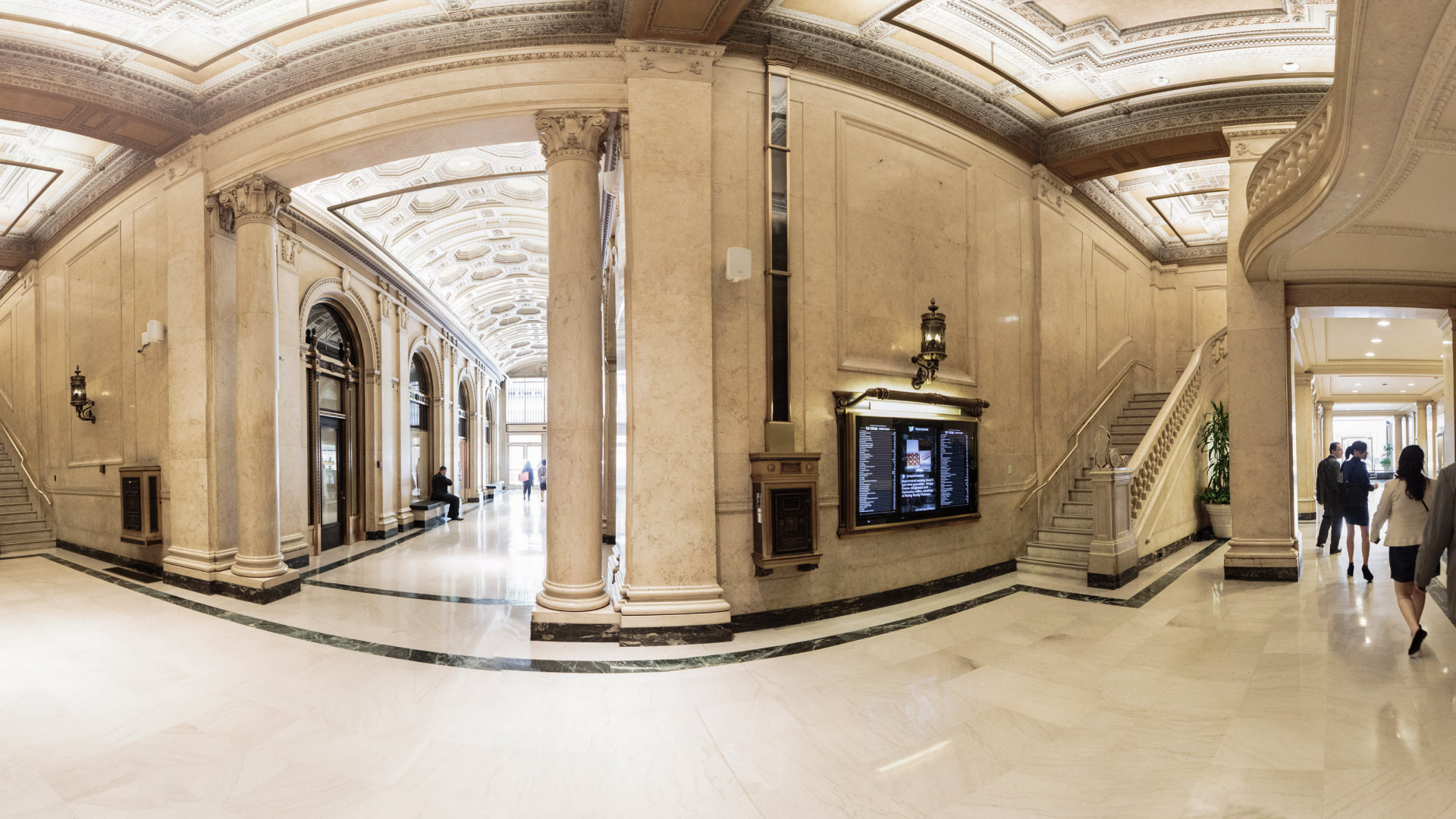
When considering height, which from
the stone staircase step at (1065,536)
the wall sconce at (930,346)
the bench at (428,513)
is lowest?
the bench at (428,513)

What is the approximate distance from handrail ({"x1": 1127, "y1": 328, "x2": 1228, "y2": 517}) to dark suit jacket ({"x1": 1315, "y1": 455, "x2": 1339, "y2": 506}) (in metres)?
1.49

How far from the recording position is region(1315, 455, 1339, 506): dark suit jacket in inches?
Result: 295

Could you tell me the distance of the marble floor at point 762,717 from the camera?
269 cm

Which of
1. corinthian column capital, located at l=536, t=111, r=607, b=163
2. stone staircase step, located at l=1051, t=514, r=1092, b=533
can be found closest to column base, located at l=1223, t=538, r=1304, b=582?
stone staircase step, located at l=1051, t=514, r=1092, b=533

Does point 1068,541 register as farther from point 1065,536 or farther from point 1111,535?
point 1111,535

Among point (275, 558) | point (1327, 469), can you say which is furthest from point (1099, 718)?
point (275, 558)

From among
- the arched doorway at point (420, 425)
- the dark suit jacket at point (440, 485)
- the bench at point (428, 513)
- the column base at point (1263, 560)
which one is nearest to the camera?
the column base at point (1263, 560)

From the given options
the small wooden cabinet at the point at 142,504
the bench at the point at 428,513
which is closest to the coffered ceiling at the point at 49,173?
the small wooden cabinet at the point at 142,504

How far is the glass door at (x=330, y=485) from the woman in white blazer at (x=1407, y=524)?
1161 centimetres

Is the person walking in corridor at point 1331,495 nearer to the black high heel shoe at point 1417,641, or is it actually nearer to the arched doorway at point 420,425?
the black high heel shoe at point 1417,641

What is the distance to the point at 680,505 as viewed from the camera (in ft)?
16.2

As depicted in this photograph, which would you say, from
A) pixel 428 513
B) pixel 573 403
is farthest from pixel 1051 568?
pixel 428 513

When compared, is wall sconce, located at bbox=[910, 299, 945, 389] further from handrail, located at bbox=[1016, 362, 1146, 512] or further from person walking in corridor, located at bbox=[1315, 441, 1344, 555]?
person walking in corridor, located at bbox=[1315, 441, 1344, 555]

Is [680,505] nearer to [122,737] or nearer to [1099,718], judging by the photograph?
[1099,718]
